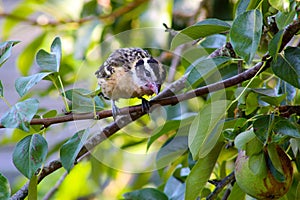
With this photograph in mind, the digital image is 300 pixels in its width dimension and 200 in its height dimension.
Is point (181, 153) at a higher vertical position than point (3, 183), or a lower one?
lower

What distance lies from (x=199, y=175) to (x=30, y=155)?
32 centimetres

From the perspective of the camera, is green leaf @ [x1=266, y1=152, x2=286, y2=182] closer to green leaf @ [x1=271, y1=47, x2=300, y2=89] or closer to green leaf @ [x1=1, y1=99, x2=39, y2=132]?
green leaf @ [x1=271, y1=47, x2=300, y2=89]

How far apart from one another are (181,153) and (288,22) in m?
0.49

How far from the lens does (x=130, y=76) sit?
1.28 m

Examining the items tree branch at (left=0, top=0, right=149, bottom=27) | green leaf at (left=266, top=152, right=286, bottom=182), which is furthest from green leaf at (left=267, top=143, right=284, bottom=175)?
tree branch at (left=0, top=0, right=149, bottom=27)

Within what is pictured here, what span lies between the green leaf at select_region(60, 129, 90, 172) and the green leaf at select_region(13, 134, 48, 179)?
38 mm

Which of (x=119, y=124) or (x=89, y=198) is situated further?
(x=89, y=198)

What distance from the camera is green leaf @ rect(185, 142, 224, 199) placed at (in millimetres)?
1109

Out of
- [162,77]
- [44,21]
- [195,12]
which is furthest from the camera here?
[44,21]

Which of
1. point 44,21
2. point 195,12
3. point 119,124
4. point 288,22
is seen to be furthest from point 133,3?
point 288,22

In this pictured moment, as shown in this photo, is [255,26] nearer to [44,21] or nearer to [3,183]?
[3,183]

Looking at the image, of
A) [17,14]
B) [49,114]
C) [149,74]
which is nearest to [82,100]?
[49,114]

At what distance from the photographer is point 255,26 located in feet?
2.99

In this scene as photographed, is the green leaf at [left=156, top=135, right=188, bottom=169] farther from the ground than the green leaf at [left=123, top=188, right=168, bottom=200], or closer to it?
farther from the ground
